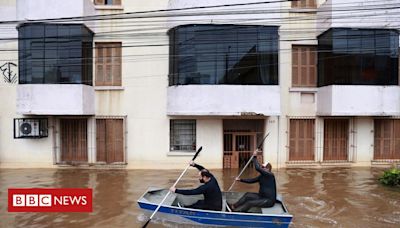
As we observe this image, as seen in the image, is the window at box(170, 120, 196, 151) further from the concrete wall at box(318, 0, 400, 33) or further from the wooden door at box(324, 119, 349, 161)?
the concrete wall at box(318, 0, 400, 33)

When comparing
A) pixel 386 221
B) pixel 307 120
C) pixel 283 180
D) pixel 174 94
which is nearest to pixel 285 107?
pixel 307 120

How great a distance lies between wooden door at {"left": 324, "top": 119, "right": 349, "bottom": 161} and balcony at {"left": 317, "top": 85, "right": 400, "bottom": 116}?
1508 mm

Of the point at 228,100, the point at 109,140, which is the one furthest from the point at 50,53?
the point at 228,100

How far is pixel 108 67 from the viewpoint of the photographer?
1683 centimetres

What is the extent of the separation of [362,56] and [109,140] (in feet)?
37.1

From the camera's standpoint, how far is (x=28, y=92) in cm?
1519

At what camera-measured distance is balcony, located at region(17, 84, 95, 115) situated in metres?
15.1

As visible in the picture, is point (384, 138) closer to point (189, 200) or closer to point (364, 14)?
point (364, 14)

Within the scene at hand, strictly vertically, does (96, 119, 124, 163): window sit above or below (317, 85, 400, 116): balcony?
below

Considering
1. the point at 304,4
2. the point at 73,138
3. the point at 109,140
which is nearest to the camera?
the point at 109,140

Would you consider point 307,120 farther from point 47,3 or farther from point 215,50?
point 47,3

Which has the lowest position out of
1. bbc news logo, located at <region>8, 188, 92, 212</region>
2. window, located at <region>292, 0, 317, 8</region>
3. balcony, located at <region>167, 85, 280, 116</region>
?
bbc news logo, located at <region>8, 188, 92, 212</region>

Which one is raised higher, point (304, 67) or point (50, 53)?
point (50, 53)

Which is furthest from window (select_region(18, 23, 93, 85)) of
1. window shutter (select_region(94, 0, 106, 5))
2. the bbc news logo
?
the bbc news logo
